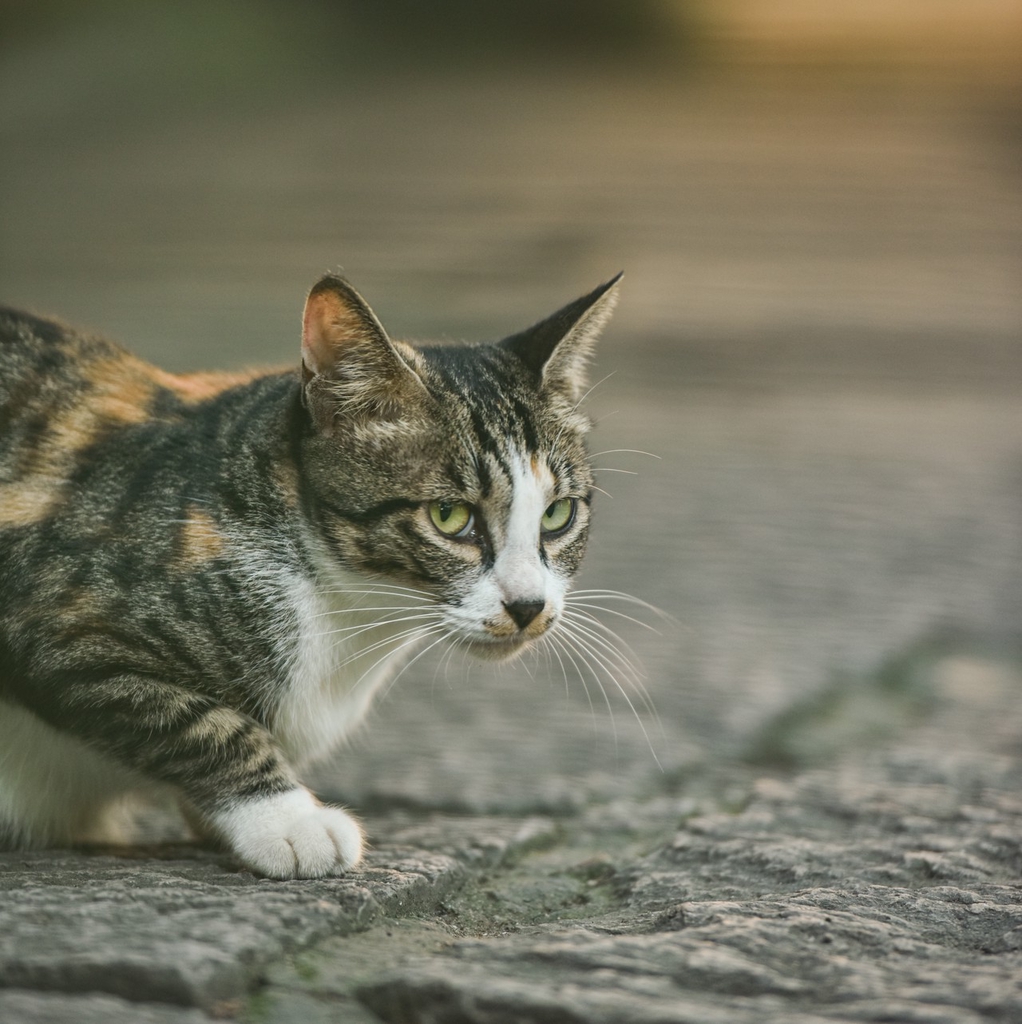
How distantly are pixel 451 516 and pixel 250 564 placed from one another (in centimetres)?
35

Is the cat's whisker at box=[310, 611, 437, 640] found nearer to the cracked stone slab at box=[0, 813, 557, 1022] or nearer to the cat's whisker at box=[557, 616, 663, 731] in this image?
the cracked stone slab at box=[0, 813, 557, 1022]

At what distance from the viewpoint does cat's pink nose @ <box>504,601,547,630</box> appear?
2160 millimetres

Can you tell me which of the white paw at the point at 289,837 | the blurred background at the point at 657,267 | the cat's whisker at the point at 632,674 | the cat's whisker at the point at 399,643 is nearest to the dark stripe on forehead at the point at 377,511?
the cat's whisker at the point at 399,643

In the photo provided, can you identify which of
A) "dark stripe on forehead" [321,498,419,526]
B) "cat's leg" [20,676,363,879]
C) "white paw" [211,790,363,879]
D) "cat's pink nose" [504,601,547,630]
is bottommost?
"white paw" [211,790,363,879]

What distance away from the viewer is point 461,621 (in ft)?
7.16

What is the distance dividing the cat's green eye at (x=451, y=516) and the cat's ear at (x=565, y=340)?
15.7 inches

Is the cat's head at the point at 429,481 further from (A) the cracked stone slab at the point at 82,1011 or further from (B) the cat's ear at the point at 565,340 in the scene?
(A) the cracked stone slab at the point at 82,1011

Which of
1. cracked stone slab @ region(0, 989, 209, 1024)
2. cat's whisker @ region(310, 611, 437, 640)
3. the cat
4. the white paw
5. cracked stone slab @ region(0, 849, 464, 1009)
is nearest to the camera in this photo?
cracked stone slab @ region(0, 989, 209, 1024)

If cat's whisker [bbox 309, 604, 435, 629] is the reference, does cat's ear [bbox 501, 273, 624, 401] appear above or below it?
above

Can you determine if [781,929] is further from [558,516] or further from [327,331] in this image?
[327,331]

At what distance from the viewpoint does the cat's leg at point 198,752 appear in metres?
2.03

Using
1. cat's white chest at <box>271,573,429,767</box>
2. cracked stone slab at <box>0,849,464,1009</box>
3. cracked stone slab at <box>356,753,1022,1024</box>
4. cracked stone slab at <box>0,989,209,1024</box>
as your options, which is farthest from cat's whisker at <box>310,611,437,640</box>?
cracked stone slab at <box>0,989,209,1024</box>

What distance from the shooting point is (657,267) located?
746cm

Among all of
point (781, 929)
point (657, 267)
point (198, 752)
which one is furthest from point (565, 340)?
point (657, 267)
